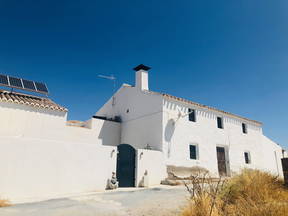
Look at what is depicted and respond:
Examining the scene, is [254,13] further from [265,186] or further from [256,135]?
[256,135]

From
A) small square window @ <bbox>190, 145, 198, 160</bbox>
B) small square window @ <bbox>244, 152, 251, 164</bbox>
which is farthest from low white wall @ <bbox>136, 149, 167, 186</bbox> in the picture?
small square window @ <bbox>244, 152, 251, 164</bbox>

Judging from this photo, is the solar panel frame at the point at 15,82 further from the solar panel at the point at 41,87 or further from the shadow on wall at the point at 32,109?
the shadow on wall at the point at 32,109

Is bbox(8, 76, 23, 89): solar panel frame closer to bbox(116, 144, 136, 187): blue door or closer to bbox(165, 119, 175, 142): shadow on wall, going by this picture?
bbox(116, 144, 136, 187): blue door

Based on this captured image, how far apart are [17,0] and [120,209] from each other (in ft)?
37.0

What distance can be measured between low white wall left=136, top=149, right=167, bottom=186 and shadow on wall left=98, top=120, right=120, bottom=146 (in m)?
5.23

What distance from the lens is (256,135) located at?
73.2 feet

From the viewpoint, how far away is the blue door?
488 inches

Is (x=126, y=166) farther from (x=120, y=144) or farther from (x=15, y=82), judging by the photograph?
(x=15, y=82)

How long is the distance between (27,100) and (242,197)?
13593 millimetres

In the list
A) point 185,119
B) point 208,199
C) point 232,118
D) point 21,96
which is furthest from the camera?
point 232,118

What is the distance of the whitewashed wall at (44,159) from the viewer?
339 inches

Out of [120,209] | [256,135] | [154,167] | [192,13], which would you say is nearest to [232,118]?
[256,135]

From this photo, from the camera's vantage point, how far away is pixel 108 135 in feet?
58.0

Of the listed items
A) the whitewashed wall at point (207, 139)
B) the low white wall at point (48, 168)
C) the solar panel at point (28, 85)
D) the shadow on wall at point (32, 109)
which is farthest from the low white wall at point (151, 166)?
the solar panel at point (28, 85)
